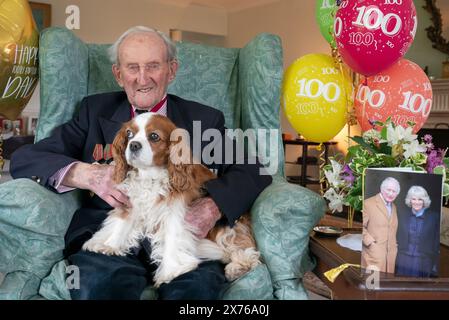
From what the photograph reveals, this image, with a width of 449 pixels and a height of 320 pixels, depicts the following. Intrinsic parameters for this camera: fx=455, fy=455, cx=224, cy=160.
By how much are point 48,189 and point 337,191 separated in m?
1.13

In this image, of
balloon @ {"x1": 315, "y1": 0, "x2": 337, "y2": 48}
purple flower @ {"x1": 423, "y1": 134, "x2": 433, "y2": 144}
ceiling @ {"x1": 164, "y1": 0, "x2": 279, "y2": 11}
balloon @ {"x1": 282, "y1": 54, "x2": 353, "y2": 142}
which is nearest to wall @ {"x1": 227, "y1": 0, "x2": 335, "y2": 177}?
ceiling @ {"x1": 164, "y1": 0, "x2": 279, "y2": 11}

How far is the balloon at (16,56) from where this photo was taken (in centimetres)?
201

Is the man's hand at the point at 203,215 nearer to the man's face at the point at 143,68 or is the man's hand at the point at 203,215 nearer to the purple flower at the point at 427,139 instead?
the man's face at the point at 143,68

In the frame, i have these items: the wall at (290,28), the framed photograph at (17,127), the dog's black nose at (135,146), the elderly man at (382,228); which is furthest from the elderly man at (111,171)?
the wall at (290,28)

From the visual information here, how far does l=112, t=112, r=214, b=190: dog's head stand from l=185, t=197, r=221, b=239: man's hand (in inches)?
4.3

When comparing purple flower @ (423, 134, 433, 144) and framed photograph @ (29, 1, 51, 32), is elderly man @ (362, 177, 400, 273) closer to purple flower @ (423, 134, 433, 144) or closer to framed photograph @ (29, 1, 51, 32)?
purple flower @ (423, 134, 433, 144)

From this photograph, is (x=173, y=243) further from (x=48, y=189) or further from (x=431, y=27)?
(x=431, y=27)

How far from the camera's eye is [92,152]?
2.00 meters

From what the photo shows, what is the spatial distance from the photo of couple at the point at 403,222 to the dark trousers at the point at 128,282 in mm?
515

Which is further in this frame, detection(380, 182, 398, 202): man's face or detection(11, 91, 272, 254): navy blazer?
detection(11, 91, 272, 254): navy blazer

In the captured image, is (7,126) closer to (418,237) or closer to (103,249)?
(103,249)

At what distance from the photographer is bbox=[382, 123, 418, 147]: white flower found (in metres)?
1.50
